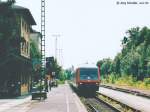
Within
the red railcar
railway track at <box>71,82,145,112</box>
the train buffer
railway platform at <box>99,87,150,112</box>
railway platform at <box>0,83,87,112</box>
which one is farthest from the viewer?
the red railcar

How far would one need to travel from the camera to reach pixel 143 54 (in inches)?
3410

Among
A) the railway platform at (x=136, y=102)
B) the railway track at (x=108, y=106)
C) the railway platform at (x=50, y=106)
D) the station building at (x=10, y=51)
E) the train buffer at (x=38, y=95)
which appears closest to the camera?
the railway platform at (x=50, y=106)

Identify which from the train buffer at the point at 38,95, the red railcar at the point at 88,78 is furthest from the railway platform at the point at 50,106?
the red railcar at the point at 88,78

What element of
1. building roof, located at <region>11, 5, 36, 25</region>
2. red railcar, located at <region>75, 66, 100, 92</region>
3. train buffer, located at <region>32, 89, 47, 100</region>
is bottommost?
train buffer, located at <region>32, 89, 47, 100</region>

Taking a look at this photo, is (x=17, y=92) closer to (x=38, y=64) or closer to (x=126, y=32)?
(x=38, y=64)

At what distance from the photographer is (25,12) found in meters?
50.6

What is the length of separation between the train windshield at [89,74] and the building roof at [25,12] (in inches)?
374

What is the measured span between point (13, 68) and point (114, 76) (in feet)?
267

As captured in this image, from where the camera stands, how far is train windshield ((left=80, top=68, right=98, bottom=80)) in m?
43.9

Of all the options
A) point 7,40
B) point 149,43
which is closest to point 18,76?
point 7,40

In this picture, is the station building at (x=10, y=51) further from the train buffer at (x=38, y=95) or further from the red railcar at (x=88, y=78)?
the red railcar at (x=88, y=78)

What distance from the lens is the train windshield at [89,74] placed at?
43.9 metres

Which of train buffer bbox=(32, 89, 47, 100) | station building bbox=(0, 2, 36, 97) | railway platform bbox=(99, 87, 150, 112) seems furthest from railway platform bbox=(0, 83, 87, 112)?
station building bbox=(0, 2, 36, 97)

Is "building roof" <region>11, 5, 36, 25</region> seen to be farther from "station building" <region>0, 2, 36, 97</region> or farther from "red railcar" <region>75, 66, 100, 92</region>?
"red railcar" <region>75, 66, 100, 92</region>
